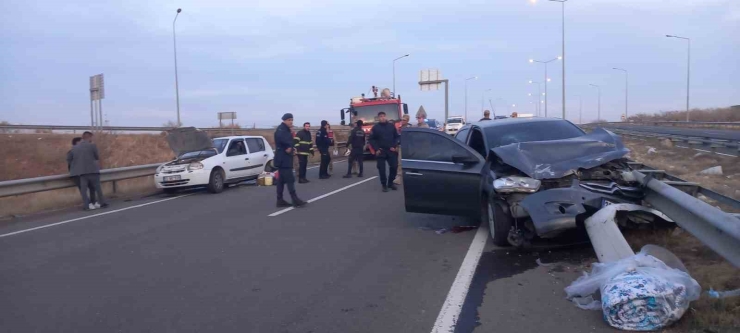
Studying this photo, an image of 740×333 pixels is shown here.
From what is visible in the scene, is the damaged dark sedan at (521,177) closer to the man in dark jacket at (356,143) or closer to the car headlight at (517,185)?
the car headlight at (517,185)

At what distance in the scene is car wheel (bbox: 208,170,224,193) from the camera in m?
16.3

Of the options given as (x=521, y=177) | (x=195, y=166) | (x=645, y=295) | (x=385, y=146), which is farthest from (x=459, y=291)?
(x=195, y=166)

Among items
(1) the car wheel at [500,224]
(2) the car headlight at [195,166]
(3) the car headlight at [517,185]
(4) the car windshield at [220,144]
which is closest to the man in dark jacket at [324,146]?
(4) the car windshield at [220,144]

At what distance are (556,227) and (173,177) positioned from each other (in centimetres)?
1143

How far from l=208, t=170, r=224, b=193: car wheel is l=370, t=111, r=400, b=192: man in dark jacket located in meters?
4.30

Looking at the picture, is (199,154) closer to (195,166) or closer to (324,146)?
(195,166)

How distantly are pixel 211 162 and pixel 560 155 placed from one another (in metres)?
10.7

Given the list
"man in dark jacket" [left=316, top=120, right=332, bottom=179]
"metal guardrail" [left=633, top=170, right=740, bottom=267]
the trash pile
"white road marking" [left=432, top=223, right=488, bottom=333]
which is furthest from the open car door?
"man in dark jacket" [left=316, top=120, right=332, bottom=179]

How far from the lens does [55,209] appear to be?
14297 mm

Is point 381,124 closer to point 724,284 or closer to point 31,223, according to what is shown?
point 31,223

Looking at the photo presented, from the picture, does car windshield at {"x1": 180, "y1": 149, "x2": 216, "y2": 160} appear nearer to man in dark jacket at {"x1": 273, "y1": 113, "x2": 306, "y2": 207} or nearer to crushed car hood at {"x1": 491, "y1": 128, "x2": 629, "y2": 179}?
man in dark jacket at {"x1": 273, "y1": 113, "x2": 306, "y2": 207}

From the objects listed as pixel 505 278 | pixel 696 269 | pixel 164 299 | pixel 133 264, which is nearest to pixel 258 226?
pixel 133 264

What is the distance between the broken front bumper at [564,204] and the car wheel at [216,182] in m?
10.7

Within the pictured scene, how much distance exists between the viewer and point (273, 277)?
686cm
